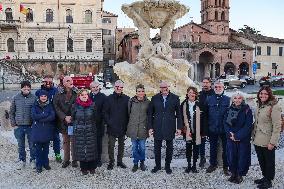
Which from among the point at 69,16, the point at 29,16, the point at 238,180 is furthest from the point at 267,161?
the point at 29,16

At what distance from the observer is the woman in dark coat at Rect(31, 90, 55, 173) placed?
725 cm

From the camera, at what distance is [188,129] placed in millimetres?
7141

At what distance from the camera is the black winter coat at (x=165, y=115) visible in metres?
7.13

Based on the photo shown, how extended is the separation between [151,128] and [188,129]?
0.71 meters

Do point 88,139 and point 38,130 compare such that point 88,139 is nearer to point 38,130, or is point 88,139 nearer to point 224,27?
point 38,130

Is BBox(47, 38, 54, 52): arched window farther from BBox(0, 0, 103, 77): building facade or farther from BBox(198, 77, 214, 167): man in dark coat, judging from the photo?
BBox(198, 77, 214, 167): man in dark coat

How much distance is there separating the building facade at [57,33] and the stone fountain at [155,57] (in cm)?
3779

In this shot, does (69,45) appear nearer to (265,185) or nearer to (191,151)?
(191,151)

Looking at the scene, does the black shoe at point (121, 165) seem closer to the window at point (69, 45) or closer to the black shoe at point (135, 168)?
the black shoe at point (135, 168)

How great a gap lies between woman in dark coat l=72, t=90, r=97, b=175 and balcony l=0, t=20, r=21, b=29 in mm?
45860

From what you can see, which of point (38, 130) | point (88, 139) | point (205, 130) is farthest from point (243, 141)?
point (38, 130)

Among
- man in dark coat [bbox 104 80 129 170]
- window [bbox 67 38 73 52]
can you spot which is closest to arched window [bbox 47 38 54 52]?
window [bbox 67 38 73 52]

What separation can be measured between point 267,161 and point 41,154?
14.1ft

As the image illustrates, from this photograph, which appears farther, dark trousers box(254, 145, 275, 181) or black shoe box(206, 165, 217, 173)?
black shoe box(206, 165, 217, 173)
